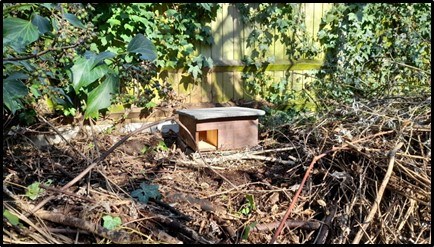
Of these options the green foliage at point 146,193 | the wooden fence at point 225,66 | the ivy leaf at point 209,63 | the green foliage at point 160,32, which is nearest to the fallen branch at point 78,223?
the green foliage at point 146,193

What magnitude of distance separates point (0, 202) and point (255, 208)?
117 centimetres

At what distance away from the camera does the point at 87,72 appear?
128 centimetres

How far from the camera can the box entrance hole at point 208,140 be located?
2982mm

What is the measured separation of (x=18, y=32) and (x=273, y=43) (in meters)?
3.32

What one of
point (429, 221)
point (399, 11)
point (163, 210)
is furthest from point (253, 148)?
point (399, 11)

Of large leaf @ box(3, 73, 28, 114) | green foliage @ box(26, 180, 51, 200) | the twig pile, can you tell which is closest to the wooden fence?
the twig pile

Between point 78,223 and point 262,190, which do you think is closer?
point 78,223

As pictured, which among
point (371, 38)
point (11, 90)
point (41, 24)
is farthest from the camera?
point (371, 38)

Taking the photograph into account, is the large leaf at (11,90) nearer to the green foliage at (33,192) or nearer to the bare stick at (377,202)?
the green foliage at (33,192)

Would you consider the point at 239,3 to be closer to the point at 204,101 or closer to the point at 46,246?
the point at 204,101

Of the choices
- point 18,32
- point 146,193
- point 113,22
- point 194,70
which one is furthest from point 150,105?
point 18,32

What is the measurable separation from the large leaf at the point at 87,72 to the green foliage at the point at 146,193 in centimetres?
83

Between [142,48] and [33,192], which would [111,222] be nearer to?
[33,192]

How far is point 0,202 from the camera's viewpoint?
149 cm
